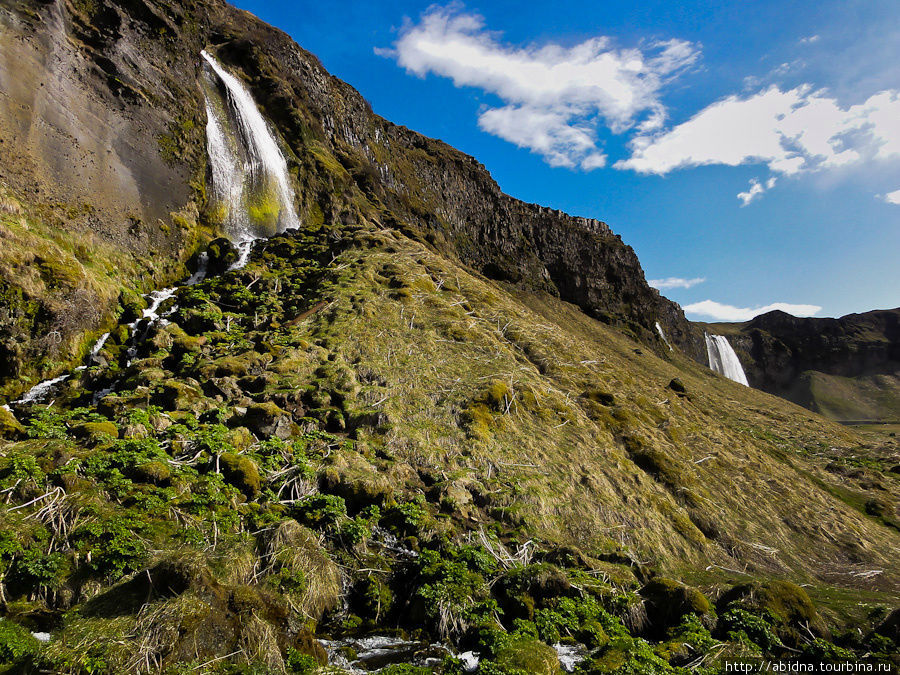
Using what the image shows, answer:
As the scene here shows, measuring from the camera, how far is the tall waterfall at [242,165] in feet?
94.9

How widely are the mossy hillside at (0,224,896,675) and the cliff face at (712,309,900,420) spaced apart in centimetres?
12132

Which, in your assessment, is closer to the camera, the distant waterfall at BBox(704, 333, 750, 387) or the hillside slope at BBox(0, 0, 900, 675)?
the hillside slope at BBox(0, 0, 900, 675)

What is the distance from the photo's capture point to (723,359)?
113188 millimetres

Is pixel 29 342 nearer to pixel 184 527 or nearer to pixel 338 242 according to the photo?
pixel 184 527

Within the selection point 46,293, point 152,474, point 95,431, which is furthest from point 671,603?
point 46,293

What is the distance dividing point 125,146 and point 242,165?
7800 millimetres

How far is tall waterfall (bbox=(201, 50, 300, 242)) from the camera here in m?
28.9

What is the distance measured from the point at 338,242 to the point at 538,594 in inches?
976

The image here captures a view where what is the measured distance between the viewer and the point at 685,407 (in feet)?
75.5

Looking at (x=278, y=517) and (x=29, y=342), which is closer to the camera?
(x=278, y=517)

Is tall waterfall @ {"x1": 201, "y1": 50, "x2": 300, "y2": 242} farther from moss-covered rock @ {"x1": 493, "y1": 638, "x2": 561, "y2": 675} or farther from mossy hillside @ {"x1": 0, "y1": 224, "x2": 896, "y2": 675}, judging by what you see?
moss-covered rock @ {"x1": 493, "y1": 638, "x2": 561, "y2": 675}

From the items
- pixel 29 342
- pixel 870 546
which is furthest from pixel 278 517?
pixel 870 546

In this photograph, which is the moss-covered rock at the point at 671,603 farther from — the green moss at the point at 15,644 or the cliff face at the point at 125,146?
the cliff face at the point at 125,146

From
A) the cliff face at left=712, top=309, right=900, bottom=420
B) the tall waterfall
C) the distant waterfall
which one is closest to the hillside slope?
the tall waterfall
